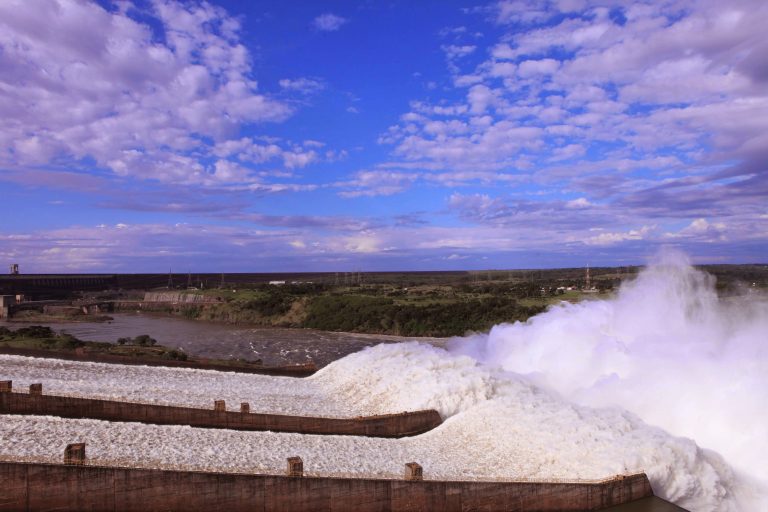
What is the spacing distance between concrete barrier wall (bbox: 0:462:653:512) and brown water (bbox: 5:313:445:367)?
33804mm

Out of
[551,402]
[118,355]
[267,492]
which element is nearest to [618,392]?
[551,402]

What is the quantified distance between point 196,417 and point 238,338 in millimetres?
46421

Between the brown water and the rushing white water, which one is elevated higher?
the rushing white water

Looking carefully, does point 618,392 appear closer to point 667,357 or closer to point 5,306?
point 667,357

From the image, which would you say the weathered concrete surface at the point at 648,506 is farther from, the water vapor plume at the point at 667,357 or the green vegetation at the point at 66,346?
the green vegetation at the point at 66,346

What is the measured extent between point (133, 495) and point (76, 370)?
16.7m

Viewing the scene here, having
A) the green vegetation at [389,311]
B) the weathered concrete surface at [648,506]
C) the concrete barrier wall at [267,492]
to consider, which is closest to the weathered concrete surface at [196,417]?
the concrete barrier wall at [267,492]

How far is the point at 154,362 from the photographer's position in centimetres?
3272

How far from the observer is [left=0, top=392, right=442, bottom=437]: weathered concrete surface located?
19969 millimetres

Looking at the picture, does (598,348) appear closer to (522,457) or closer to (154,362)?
(522,457)

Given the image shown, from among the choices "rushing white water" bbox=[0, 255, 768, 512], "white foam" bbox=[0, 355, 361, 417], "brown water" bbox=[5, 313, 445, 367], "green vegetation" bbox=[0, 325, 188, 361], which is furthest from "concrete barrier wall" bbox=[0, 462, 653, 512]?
"brown water" bbox=[5, 313, 445, 367]

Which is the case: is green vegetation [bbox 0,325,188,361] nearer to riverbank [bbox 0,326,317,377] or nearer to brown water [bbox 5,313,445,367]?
riverbank [bbox 0,326,317,377]

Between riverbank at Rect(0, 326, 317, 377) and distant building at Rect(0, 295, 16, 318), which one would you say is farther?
distant building at Rect(0, 295, 16, 318)

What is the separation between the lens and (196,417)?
20688mm
